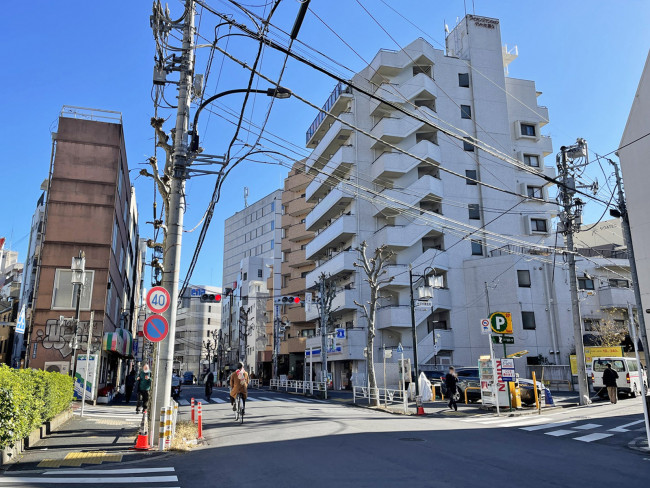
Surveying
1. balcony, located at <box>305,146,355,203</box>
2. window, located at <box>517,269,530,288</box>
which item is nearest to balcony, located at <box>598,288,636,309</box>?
window, located at <box>517,269,530,288</box>

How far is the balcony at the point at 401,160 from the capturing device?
4062 cm

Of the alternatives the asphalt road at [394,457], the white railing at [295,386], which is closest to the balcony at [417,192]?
the white railing at [295,386]

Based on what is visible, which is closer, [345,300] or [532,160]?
[345,300]

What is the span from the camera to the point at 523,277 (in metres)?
38.9

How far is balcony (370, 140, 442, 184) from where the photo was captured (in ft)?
133

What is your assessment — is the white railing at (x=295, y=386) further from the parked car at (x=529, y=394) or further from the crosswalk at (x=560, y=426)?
the crosswalk at (x=560, y=426)

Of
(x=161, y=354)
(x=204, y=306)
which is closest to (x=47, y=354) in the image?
(x=161, y=354)

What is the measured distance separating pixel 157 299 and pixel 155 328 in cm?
62

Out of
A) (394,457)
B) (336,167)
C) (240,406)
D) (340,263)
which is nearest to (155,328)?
(394,457)

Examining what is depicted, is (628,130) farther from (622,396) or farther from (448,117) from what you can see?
(448,117)

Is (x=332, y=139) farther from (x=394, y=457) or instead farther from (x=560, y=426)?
(x=394, y=457)

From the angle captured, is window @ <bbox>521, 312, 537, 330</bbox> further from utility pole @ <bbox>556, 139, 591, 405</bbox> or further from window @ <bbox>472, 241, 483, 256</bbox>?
utility pole @ <bbox>556, 139, 591, 405</bbox>

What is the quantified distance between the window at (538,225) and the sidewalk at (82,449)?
38118mm

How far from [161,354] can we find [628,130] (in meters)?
16.9
